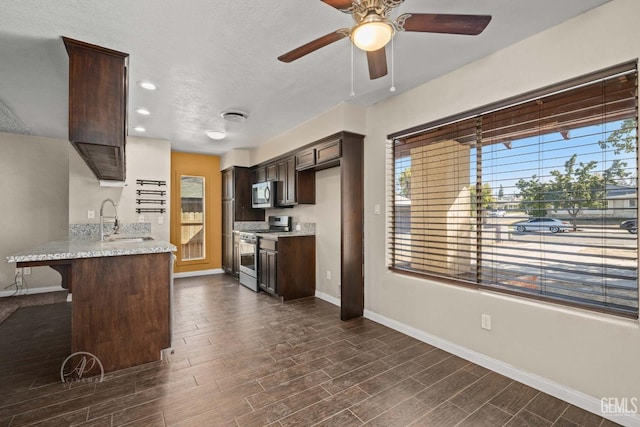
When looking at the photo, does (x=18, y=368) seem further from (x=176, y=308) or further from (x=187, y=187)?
(x=187, y=187)

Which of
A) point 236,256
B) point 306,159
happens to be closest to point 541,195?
point 306,159

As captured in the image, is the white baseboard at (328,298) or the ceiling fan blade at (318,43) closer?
the ceiling fan blade at (318,43)

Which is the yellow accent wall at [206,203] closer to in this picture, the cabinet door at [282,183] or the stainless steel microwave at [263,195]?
the stainless steel microwave at [263,195]

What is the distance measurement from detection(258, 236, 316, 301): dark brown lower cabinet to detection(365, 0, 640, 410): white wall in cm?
151

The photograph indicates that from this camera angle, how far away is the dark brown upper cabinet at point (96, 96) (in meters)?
2.28

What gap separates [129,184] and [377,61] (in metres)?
4.84

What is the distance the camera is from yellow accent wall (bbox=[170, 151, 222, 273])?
6.13m

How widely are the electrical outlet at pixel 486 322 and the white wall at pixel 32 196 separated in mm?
6330

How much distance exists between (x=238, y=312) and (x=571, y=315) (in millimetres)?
3372

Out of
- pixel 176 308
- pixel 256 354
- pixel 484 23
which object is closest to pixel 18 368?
pixel 176 308

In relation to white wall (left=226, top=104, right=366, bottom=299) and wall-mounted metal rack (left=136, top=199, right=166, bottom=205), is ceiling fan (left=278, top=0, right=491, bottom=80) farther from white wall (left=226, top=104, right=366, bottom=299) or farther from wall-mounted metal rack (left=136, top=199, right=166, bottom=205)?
wall-mounted metal rack (left=136, top=199, right=166, bottom=205)

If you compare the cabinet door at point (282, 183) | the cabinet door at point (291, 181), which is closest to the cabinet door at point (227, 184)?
the cabinet door at point (282, 183)

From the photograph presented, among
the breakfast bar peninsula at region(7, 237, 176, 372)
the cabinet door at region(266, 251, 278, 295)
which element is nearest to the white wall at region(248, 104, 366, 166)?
the cabinet door at region(266, 251, 278, 295)

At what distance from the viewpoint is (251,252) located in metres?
5.14
